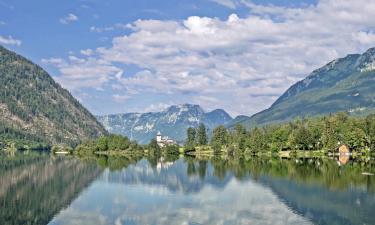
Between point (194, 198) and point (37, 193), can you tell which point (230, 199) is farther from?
point (37, 193)

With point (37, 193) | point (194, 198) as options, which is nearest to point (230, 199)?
point (194, 198)

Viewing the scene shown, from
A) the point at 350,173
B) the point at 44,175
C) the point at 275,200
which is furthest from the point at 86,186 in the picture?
Result: the point at 350,173

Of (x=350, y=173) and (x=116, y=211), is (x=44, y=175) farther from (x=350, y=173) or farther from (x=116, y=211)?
(x=350, y=173)

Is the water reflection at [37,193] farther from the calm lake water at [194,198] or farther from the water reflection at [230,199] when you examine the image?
the water reflection at [230,199]

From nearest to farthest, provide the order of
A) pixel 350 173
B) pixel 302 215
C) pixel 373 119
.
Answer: pixel 302 215 < pixel 350 173 < pixel 373 119

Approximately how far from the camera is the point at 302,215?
66.2 meters

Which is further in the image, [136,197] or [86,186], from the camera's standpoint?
[86,186]

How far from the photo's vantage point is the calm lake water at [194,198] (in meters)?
65.6

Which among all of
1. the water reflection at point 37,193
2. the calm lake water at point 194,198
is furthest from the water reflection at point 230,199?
the water reflection at point 37,193

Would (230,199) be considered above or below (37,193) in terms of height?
below

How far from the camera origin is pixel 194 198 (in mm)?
84500

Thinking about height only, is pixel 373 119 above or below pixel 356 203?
above

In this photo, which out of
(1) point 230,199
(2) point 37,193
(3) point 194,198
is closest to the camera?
(1) point 230,199

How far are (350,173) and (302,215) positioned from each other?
57.6m
